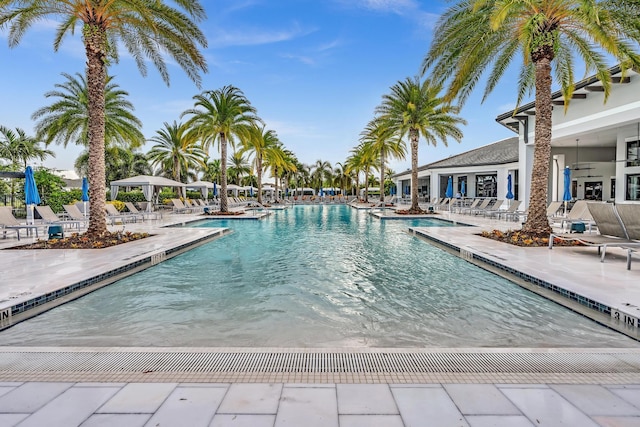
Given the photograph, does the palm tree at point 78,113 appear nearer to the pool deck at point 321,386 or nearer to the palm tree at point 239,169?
the pool deck at point 321,386

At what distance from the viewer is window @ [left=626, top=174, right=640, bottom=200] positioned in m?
16.6

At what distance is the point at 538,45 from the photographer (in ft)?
33.4

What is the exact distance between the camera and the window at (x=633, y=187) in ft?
54.6

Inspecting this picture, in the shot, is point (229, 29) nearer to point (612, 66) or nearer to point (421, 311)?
point (612, 66)

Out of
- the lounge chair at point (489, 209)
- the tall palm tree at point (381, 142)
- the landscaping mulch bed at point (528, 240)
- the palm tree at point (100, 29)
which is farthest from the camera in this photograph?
the tall palm tree at point (381, 142)

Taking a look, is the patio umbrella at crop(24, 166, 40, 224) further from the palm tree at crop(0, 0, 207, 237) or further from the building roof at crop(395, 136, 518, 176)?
the building roof at crop(395, 136, 518, 176)

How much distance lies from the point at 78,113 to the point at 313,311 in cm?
2472

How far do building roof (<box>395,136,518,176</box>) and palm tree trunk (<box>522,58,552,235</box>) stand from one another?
60.5 ft

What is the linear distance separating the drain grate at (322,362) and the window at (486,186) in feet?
103

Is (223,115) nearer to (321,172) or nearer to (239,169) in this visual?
(239,169)

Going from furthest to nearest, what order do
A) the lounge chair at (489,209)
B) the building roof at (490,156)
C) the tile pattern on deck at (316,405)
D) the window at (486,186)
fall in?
the window at (486,186) < the building roof at (490,156) < the lounge chair at (489,209) < the tile pattern on deck at (316,405)

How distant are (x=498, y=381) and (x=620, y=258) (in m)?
7.15

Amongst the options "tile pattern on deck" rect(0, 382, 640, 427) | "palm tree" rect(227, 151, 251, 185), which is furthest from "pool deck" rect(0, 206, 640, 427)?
"palm tree" rect(227, 151, 251, 185)

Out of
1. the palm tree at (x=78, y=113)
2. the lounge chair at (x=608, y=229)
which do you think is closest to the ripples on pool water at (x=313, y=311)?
the lounge chair at (x=608, y=229)
